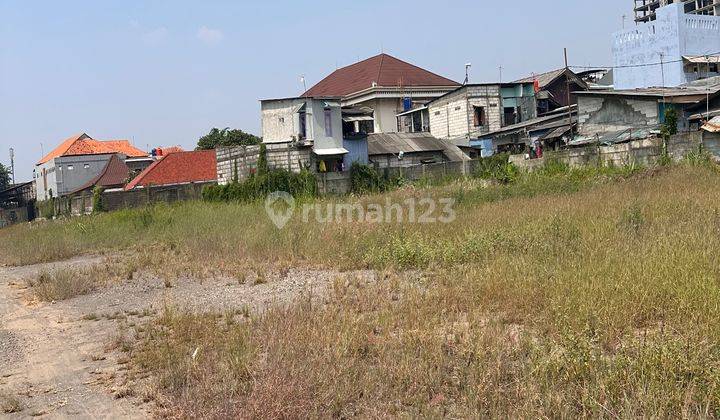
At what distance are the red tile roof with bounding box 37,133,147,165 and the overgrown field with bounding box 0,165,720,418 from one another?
38072mm

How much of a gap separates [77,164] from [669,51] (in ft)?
125

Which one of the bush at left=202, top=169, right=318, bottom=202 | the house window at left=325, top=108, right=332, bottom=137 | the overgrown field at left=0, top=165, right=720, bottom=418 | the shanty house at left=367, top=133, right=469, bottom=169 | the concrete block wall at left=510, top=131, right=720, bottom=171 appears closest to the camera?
the overgrown field at left=0, top=165, right=720, bottom=418

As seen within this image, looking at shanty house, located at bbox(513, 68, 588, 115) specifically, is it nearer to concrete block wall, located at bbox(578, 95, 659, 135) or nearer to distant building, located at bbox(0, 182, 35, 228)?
concrete block wall, located at bbox(578, 95, 659, 135)

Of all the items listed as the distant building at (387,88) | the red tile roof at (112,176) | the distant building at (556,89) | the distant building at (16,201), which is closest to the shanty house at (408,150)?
the distant building at (556,89)

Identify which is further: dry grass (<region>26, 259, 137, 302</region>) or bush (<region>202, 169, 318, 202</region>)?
bush (<region>202, 169, 318, 202</region>)

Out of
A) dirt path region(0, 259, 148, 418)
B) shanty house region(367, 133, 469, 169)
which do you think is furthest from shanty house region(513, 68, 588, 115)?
dirt path region(0, 259, 148, 418)

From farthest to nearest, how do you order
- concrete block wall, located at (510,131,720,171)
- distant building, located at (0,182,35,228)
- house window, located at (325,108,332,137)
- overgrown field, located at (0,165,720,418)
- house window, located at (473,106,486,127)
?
distant building, located at (0,182,35,228) → house window, located at (473,106,486,127) → house window, located at (325,108,332,137) → concrete block wall, located at (510,131,720,171) → overgrown field, located at (0,165,720,418)

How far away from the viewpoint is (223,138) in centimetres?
4684

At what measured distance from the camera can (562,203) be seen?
12188mm

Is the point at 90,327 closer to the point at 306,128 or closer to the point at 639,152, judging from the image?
the point at 639,152

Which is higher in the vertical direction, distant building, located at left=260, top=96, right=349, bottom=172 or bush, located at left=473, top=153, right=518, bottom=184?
distant building, located at left=260, top=96, right=349, bottom=172

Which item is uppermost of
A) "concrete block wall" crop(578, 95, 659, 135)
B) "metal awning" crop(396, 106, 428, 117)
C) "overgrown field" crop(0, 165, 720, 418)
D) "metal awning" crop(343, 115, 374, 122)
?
"metal awning" crop(396, 106, 428, 117)

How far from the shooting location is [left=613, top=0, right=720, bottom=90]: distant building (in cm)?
3164

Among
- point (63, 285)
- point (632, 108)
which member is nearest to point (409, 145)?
Result: point (632, 108)
